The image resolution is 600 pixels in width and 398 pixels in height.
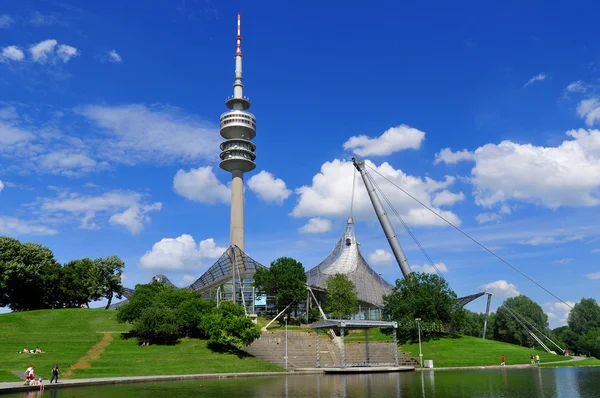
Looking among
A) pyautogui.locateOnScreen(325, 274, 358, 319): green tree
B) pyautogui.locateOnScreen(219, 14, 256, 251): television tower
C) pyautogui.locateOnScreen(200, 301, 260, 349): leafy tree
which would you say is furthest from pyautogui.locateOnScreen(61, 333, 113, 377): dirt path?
pyautogui.locateOnScreen(219, 14, 256, 251): television tower

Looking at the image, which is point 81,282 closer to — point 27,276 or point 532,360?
point 27,276

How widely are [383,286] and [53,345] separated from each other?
6402 centimetres

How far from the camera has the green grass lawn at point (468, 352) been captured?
51.1 m

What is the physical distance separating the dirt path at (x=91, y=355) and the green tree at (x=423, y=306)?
34.9 metres

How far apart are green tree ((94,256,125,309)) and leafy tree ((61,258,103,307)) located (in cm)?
68

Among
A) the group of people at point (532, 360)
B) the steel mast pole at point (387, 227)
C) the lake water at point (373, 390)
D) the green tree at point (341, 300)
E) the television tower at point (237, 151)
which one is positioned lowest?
the group of people at point (532, 360)

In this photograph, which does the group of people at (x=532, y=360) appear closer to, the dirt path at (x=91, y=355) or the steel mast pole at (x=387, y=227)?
the steel mast pole at (x=387, y=227)

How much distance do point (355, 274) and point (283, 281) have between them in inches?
962

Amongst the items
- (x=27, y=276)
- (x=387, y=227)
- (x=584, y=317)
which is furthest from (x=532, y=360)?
(x=27, y=276)

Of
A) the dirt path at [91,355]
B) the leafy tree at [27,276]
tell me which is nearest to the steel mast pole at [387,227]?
the dirt path at [91,355]

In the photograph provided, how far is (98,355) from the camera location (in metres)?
46.2

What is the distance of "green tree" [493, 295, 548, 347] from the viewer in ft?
255

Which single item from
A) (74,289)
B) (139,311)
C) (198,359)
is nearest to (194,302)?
(139,311)

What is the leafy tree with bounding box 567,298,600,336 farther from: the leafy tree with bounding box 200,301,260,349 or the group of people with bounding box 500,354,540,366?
the leafy tree with bounding box 200,301,260,349
